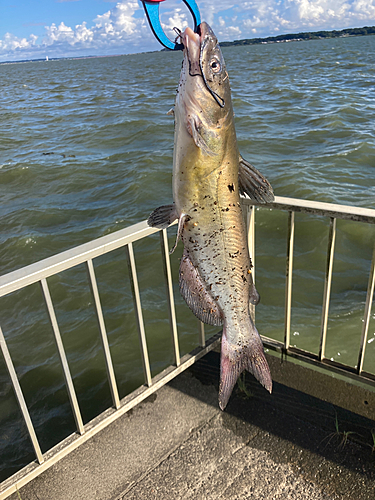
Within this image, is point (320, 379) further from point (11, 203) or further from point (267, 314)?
point (11, 203)

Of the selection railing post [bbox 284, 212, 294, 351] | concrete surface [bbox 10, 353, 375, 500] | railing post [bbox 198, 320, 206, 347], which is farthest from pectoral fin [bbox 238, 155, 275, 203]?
railing post [bbox 198, 320, 206, 347]

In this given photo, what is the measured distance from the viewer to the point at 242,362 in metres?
2.02

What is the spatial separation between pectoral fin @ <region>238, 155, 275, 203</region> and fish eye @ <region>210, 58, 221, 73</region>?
1.26 ft

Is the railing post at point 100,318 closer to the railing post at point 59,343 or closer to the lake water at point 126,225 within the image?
the railing post at point 59,343

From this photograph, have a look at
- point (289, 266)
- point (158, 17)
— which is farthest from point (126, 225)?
point (158, 17)

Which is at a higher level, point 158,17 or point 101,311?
point 158,17

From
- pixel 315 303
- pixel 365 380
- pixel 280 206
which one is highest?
pixel 280 206

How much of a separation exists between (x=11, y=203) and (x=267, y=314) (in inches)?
339

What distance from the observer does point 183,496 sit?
8.34 feet

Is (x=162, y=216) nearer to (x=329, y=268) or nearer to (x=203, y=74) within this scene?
(x=203, y=74)

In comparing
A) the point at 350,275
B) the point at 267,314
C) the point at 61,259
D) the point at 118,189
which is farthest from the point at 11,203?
the point at 61,259

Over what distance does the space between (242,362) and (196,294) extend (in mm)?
502

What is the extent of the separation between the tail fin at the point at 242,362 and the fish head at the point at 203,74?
3.58 ft

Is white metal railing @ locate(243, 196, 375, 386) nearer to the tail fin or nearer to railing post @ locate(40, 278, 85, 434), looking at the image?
the tail fin
